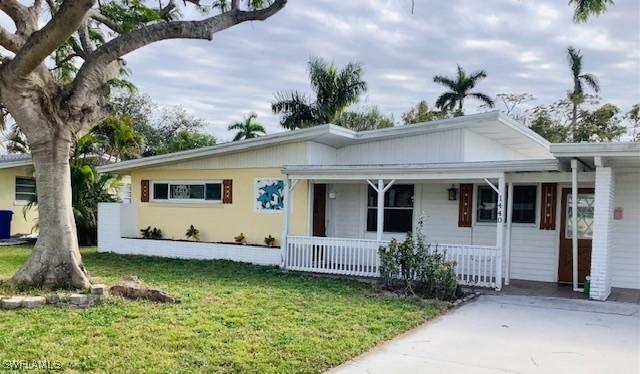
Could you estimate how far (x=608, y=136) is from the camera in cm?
2823

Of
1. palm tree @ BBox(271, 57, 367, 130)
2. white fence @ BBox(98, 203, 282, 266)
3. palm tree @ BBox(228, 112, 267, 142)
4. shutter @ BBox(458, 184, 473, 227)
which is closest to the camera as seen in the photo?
shutter @ BBox(458, 184, 473, 227)

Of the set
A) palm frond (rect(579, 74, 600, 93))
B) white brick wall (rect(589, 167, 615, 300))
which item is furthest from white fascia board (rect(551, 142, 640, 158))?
palm frond (rect(579, 74, 600, 93))

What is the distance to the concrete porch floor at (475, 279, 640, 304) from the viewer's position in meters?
8.99

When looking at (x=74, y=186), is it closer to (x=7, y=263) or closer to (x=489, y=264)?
(x=7, y=263)

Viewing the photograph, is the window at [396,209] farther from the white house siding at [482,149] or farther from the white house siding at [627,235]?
the white house siding at [627,235]

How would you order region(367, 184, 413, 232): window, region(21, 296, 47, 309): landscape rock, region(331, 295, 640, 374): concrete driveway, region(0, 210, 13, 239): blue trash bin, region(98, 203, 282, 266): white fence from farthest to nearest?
region(0, 210, 13, 239): blue trash bin, region(98, 203, 282, 266): white fence, region(367, 184, 413, 232): window, region(21, 296, 47, 309): landscape rock, region(331, 295, 640, 374): concrete driveway

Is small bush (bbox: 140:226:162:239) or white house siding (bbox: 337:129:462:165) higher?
white house siding (bbox: 337:129:462:165)

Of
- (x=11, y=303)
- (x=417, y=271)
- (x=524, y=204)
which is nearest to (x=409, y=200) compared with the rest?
(x=524, y=204)

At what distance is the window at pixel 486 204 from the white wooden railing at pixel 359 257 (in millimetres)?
1193

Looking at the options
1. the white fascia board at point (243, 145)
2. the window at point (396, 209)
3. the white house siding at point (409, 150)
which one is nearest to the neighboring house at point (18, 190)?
the white fascia board at point (243, 145)

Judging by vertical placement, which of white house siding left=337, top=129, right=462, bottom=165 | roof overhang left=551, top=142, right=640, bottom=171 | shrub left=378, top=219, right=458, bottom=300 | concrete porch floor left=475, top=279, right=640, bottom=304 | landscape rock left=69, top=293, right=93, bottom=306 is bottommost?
concrete porch floor left=475, top=279, right=640, bottom=304

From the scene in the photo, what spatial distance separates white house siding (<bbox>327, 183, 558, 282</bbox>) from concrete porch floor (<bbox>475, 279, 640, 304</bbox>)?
0.55m

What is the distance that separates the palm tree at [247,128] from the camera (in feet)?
94.9

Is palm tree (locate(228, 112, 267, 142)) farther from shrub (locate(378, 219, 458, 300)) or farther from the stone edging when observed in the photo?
the stone edging
